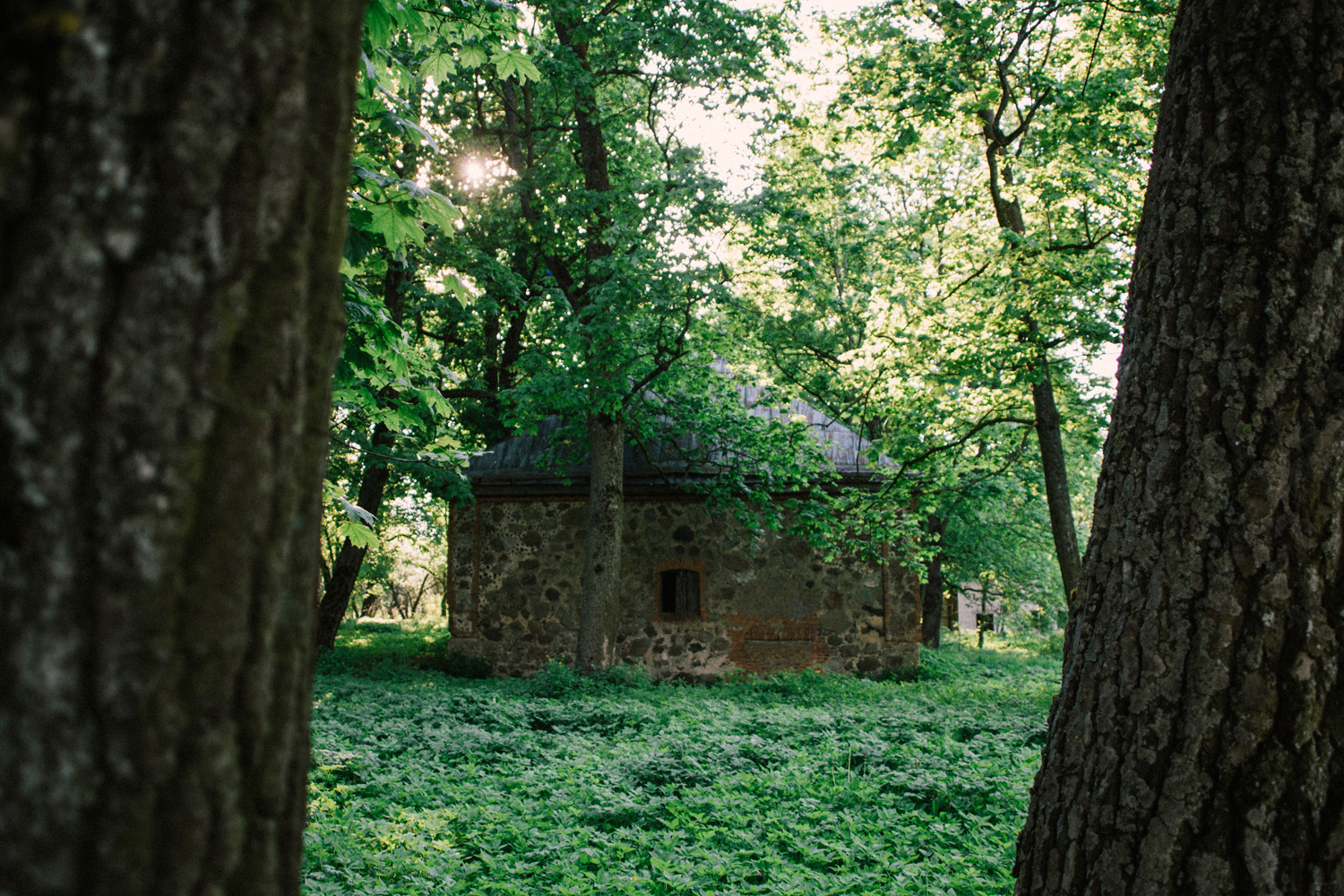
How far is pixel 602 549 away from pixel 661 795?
622 centimetres

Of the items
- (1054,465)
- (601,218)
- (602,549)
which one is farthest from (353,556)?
(1054,465)

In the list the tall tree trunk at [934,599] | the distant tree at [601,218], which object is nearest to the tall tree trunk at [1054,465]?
the distant tree at [601,218]

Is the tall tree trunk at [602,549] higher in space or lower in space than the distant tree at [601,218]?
lower

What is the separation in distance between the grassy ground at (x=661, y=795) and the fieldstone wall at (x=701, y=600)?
3.30 meters

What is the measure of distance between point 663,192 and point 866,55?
13.1ft

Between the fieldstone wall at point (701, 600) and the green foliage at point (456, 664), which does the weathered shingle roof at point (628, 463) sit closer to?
the fieldstone wall at point (701, 600)

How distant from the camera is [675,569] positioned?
1334cm

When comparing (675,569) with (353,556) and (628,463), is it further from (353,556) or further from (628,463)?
(353,556)

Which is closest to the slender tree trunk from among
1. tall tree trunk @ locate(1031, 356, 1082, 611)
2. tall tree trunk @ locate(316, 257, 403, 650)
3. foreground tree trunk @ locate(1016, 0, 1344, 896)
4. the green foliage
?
tall tree trunk @ locate(316, 257, 403, 650)

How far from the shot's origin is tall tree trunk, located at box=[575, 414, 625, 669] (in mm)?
11328

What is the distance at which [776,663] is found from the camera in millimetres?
12953

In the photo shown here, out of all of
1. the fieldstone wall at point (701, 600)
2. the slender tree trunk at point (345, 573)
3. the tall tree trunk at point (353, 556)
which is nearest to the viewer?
the fieldstone wall at point (701, 600)

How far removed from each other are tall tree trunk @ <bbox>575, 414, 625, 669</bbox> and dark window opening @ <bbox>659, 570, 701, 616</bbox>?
1.98 meters

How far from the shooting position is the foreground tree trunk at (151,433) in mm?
731
